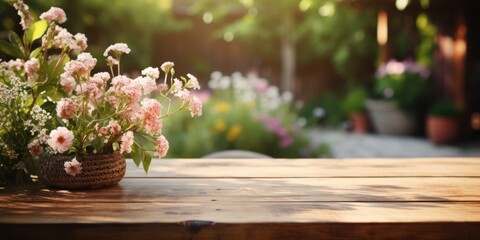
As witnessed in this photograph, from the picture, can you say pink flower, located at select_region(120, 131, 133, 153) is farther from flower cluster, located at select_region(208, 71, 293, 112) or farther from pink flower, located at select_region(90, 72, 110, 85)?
flower cluster, located at select_region(208, 71, 293, 112)

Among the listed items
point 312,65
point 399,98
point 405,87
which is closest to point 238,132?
point 399,98

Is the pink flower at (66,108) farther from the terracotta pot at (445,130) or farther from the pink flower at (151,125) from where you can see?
the terracotta pot at (445,130)

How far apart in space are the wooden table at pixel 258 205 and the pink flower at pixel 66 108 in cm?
25

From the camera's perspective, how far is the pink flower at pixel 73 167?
158 centimetres

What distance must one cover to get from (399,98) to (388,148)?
1.53 metres

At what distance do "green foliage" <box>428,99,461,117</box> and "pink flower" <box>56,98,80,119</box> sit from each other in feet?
23.5

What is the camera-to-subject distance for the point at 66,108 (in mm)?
1566

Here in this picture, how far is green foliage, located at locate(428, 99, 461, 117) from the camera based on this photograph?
25.5ft

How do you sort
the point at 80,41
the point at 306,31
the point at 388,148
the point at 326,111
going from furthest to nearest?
1. the point at 306,31
2. the point at 326,111
3. the point at 388,148
4. the point at 80,41

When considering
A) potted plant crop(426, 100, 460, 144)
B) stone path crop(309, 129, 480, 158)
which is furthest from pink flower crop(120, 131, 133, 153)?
potted plant crop(426, 100, 460, 144)

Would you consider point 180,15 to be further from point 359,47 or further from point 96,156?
point 96,156

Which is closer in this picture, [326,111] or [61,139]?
[61,139]

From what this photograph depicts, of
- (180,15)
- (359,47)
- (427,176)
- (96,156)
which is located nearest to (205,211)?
(96,156)

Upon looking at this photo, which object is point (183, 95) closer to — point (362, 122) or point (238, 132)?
point (238, 132)
